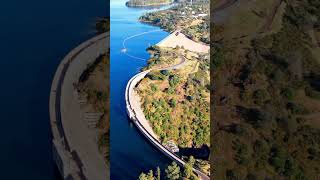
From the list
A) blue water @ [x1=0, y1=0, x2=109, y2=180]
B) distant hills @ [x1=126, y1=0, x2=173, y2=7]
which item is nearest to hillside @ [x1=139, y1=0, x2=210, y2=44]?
distant hills @ [x1=126, y1=0, x2=173, y2=7]

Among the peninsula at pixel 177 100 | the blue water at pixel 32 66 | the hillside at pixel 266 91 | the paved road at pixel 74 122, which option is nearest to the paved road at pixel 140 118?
the peninsula at pixel 177 100

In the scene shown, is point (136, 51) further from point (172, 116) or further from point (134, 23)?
point (172, 116)

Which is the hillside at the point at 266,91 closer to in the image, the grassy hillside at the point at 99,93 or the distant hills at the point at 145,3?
the distant hills at the point at 145,3

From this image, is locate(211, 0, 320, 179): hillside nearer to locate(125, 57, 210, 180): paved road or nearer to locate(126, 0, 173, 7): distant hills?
locate(125, 57, 210, 180): paved road

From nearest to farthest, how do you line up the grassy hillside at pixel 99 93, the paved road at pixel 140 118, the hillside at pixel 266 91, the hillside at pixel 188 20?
the hillside at pixel 266 91, the paved road at pixel 140 118, the grassy hillside at pixel 99 93, the hillside at pixel 188 20

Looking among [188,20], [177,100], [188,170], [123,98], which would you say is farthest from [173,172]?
[188,20]

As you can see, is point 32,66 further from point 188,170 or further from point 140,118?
point 188,170
